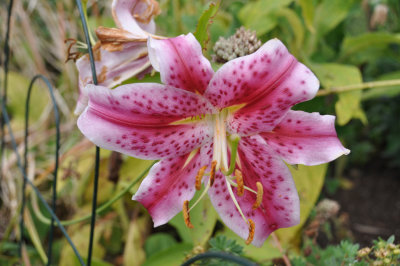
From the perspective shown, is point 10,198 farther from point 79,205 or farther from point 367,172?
point 367,172

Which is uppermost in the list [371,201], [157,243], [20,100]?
[20,100]

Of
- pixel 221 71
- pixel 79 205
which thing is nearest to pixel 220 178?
pixel 221 71

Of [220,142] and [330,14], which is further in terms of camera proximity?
[330,14]

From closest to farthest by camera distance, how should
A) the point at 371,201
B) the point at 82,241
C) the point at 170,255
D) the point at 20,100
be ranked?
the point at 170,255 < the point at 82,241 < the point at 371,201 < the point at 20,100

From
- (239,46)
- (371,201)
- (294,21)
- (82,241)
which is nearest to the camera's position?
(239,46)

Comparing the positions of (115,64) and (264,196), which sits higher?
(115,64)

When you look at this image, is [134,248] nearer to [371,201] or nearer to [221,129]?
[221,129]

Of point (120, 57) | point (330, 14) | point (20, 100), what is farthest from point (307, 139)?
point (20, 100)
